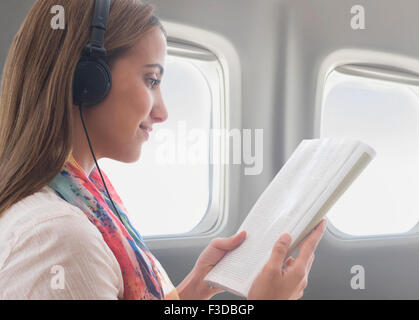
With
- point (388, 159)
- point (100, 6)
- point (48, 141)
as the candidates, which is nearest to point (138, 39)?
point (100, 6)

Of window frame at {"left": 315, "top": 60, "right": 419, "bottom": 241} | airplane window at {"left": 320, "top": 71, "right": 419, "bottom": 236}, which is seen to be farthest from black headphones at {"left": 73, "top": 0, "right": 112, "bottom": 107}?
airplane window at {"left": 320, "top": 71, "right": 419, "bottom": 236}

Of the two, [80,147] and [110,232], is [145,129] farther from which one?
[110,232]

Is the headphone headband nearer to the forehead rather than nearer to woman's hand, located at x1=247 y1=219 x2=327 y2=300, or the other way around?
the forehead

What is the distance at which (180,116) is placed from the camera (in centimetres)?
168

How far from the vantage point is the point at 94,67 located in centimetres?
68

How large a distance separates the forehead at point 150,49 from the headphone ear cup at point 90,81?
0.07 metres

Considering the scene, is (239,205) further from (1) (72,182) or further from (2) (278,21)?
(1) (72,182)

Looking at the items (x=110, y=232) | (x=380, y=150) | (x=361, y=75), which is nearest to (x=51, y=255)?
(x=110, y=232)

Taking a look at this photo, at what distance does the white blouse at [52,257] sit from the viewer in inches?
20.6

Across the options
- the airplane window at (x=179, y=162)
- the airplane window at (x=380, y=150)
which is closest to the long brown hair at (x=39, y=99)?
the airplane window at (x=179, y=162)

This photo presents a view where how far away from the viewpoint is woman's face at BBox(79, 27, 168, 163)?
0.75 m

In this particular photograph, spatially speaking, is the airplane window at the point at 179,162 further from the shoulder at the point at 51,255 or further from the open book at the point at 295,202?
the shoulder at the point at 51,255

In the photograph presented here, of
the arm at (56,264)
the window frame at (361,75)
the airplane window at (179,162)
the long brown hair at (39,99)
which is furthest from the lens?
the window frame at (361,75)

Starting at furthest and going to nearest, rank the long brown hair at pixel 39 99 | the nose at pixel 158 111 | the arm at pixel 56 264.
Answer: the nose at pixel 158 111 < the long brown hair at pixel 39 99 < the arm at pixel 56 264
